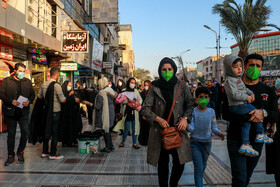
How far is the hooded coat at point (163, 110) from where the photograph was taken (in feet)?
9.64

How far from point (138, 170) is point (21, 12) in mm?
7590

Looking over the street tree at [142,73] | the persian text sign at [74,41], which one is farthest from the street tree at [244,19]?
the street tree at [142,73]

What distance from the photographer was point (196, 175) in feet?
10.5

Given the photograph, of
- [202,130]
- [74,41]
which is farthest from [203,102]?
→ [74,41]

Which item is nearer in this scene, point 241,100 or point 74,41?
point 241,100

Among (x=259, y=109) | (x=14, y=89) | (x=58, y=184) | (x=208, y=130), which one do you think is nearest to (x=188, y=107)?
(x=208, y=130)

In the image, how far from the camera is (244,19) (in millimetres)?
14953

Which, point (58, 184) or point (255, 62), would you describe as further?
point (58, 184)

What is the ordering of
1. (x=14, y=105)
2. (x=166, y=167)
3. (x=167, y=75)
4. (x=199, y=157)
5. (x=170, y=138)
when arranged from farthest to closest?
(x=14, y=105) < (x=199, y=157) < (x=166, y=167) < (x=167, y=75) < (x=170, y=138)

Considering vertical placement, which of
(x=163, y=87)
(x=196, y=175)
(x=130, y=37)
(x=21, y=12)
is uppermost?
(x=130, y=37)

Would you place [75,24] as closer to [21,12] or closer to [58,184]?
[21,12]

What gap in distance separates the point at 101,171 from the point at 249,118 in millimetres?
3063

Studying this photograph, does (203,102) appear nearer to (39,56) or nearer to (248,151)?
(248,151)

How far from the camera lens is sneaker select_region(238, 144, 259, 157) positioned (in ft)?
7.97
